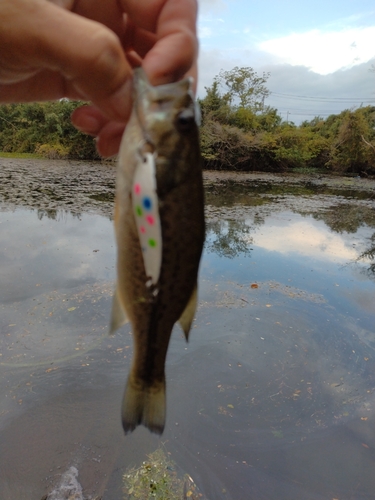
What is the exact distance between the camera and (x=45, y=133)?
1515 inches

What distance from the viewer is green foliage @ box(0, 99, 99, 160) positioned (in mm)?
35781

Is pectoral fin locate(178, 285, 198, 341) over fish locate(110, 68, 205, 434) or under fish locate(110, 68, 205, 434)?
under

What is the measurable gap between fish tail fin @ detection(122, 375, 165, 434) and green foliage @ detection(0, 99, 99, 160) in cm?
3610

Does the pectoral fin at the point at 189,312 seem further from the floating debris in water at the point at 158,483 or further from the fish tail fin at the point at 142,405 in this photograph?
the floating debris in water at the point at 158,483

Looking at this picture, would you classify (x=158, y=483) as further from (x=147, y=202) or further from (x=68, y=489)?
(x=147, y=202)

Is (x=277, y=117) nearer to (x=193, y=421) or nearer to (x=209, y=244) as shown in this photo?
(x=209, y=244)

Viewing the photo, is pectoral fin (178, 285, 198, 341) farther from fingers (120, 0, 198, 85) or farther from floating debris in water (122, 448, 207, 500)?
floating debris in water (122, 448, 207, 500)

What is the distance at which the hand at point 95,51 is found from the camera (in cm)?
140

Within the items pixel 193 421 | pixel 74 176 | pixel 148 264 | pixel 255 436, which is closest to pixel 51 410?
pixel 193 421

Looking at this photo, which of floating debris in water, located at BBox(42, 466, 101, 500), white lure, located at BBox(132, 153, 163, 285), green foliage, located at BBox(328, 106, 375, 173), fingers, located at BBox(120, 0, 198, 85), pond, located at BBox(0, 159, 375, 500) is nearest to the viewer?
white lure, located at BBox(132, 153, 163, 285)

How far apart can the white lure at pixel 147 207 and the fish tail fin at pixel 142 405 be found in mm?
570

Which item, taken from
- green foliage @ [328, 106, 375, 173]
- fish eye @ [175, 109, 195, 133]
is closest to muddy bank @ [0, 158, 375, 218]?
fish eye @ [175, 109, 195, 133]

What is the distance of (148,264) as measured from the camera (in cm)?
137

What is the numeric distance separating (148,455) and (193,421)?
0.71m
